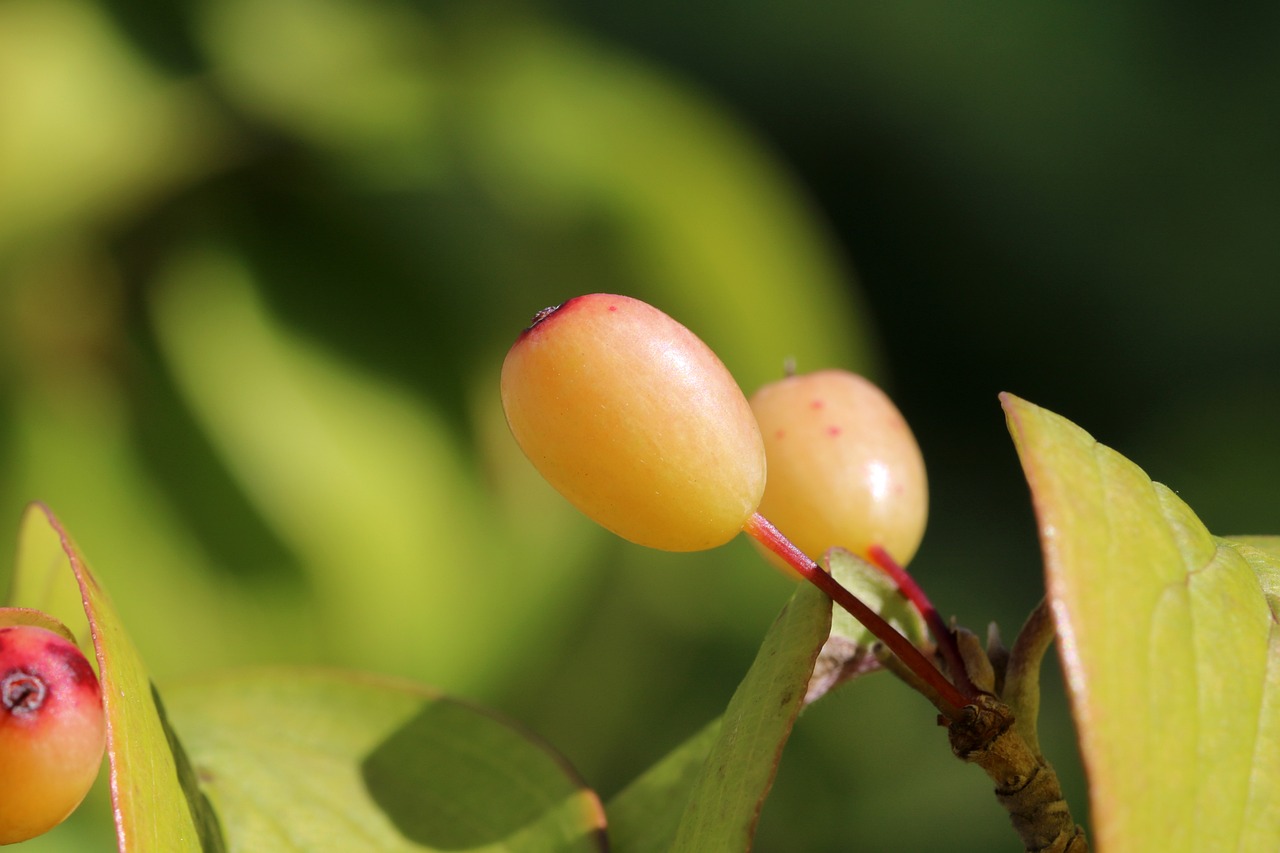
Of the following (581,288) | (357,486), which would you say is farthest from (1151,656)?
(581,288)

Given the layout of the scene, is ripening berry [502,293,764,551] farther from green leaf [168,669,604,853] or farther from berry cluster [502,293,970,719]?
green leaf [168,669,604,853]

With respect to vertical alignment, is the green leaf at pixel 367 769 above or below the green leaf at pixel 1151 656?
below

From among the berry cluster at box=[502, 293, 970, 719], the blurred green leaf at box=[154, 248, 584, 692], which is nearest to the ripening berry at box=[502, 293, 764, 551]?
the berry cluster at box=[502, 293, 970, 719]

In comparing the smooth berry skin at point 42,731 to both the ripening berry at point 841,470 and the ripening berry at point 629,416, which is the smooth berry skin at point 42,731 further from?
the ripening berry at point 841,470

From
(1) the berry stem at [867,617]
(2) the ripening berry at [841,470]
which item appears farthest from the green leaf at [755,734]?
(2) the ripening berry at [841,470]

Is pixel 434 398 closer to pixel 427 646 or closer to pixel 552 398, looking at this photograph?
pixel 427 646

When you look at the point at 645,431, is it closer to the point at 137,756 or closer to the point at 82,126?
the point at 137,756

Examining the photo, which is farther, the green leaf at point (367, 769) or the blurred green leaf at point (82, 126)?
the blurred green leaf at point (82, 126)
